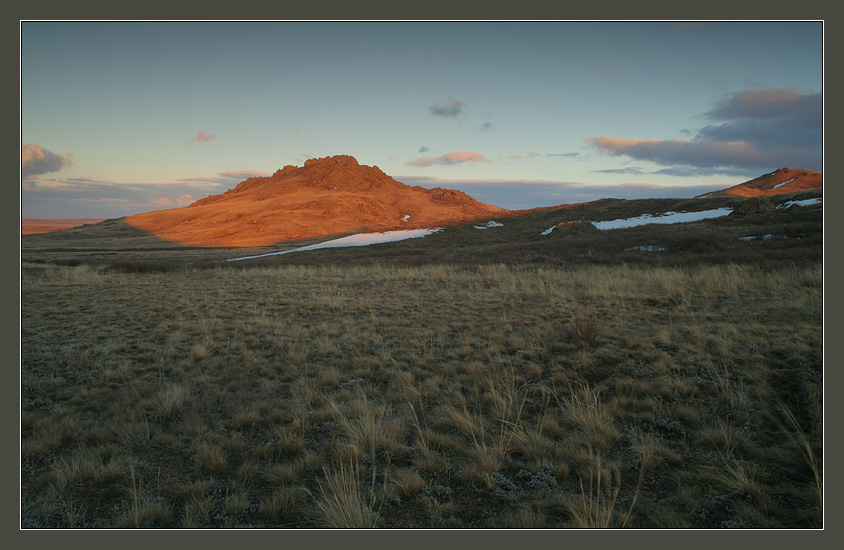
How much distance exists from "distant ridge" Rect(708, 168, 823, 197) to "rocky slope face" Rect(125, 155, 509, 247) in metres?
40.8

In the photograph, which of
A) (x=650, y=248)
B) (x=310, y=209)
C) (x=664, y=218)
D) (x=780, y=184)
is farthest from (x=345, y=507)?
(x=310, y=209)

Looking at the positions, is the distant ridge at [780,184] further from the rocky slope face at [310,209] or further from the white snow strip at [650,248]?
the white snow strip at [650,248]

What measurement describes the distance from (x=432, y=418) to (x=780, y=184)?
324 ft

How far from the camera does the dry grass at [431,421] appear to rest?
296cm

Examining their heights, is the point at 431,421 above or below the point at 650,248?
below

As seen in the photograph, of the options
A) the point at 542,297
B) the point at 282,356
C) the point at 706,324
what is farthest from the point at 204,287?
the point at 706,324

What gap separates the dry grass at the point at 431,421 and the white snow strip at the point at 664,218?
2960 centimetres

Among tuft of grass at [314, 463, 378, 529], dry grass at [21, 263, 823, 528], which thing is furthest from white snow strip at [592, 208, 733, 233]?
tuft of grass at [314, 463, 378, 529]

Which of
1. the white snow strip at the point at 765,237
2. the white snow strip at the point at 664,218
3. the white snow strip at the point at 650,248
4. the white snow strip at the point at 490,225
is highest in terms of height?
the white snow strip at the point at 490,225

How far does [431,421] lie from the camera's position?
431 cm

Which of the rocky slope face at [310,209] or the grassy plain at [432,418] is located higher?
the rocky slope face at [310,209]

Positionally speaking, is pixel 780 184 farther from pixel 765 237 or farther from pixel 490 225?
pixel 765 237

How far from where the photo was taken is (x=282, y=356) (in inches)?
266

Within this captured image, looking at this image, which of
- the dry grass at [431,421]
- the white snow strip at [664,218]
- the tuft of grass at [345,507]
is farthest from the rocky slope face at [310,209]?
the tuft of grass at [345,507]
